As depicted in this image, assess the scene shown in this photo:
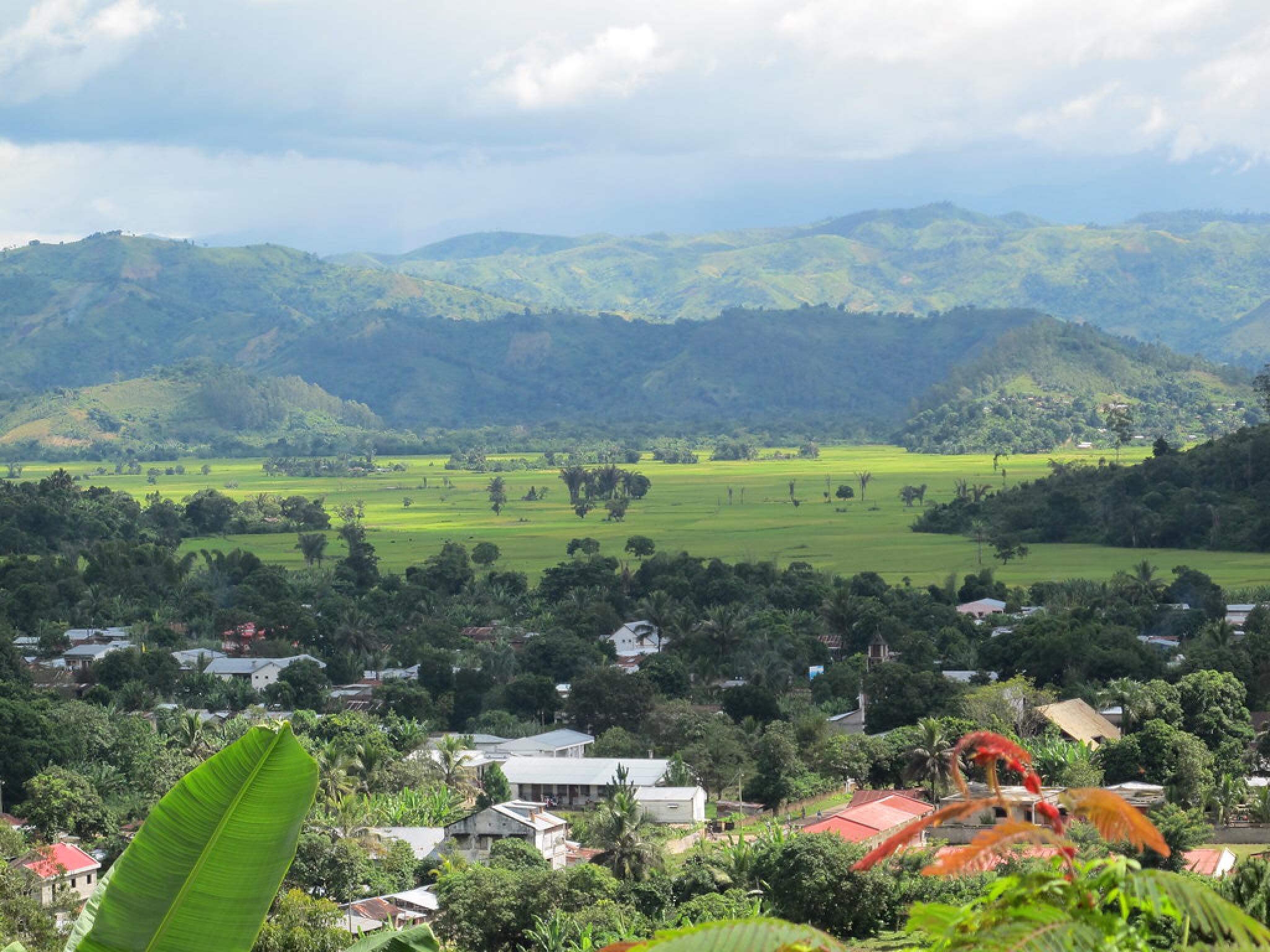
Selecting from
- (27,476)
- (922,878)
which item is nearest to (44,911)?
(922,878)

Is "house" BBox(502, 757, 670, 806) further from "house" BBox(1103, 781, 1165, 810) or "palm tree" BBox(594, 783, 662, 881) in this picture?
"house" BBox(1103, 781, 1165, 810)

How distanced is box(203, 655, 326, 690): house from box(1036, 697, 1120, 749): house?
82.0ft

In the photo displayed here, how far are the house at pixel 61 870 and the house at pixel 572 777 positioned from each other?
11.4m

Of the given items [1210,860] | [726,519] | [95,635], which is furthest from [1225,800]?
[726,519]

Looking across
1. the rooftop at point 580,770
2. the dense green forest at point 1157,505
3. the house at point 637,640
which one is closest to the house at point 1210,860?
the rooftop at point 580,770

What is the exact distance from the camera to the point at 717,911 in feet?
93.9

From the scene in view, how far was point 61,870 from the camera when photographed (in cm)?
3183

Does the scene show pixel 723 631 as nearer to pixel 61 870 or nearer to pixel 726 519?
pixel 61 870

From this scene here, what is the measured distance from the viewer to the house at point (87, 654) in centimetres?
5900

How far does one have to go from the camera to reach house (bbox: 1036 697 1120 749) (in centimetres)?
4406

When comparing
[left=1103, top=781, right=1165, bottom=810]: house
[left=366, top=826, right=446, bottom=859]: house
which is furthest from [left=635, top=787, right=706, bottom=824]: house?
[left=1103, top=781, right=1165, bottom=810]: house

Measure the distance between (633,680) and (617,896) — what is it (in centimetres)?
2051

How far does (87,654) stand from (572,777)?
86.2ft

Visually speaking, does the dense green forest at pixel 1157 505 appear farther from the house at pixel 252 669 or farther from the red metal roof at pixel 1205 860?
the red metal roof at pixel 1205 860
